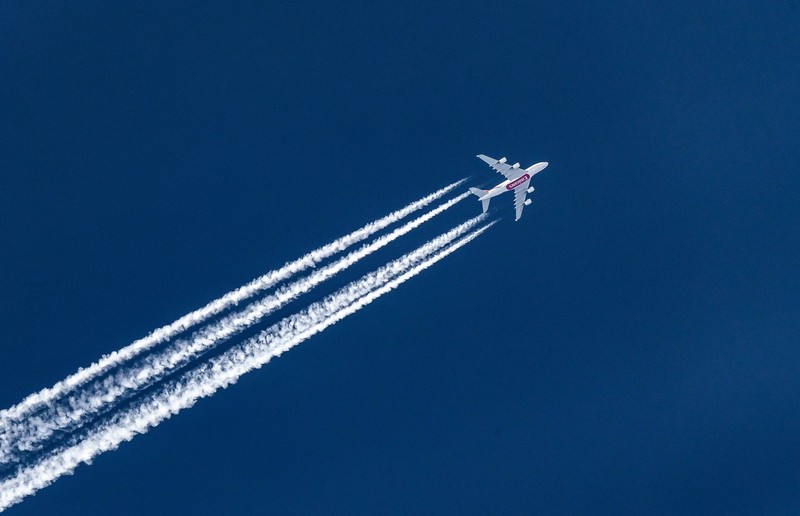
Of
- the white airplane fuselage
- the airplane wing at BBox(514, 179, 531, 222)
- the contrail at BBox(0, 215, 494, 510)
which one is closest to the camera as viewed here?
the contrail at BBox(0, 215, 494, 510)

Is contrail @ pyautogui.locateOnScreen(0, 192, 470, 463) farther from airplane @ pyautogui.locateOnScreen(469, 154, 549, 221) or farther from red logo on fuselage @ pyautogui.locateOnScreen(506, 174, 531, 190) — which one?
red logo on fuselage @ pyautogui.locateOnScreen(506, 174, 531, 190)

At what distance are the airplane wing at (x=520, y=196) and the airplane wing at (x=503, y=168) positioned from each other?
1534mm

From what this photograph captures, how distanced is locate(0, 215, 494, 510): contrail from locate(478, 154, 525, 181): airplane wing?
556 centimetres

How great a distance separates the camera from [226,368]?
7444 cm

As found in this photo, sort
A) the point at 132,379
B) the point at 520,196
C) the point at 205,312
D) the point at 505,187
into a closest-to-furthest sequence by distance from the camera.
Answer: the point at 132,379 → the point at 205,312 → the point at 505,187 → the point at 520,196

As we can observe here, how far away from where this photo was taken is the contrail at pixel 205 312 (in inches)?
2849

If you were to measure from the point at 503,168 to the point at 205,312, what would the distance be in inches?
1357

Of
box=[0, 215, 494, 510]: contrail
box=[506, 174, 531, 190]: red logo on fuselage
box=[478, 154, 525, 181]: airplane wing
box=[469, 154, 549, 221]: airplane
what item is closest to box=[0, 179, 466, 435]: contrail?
box=[469, 154, 549, 221]: airplane

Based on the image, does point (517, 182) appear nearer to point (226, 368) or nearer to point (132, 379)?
point (226, 368)

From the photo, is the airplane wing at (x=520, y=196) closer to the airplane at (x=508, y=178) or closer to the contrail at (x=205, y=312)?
the airplane at (x=508, y=178)

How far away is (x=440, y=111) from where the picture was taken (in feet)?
281

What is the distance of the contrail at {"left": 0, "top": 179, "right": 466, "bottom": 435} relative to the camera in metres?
72.4

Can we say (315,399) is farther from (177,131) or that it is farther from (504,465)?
(177,131)

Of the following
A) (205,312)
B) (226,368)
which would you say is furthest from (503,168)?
(226,368)
